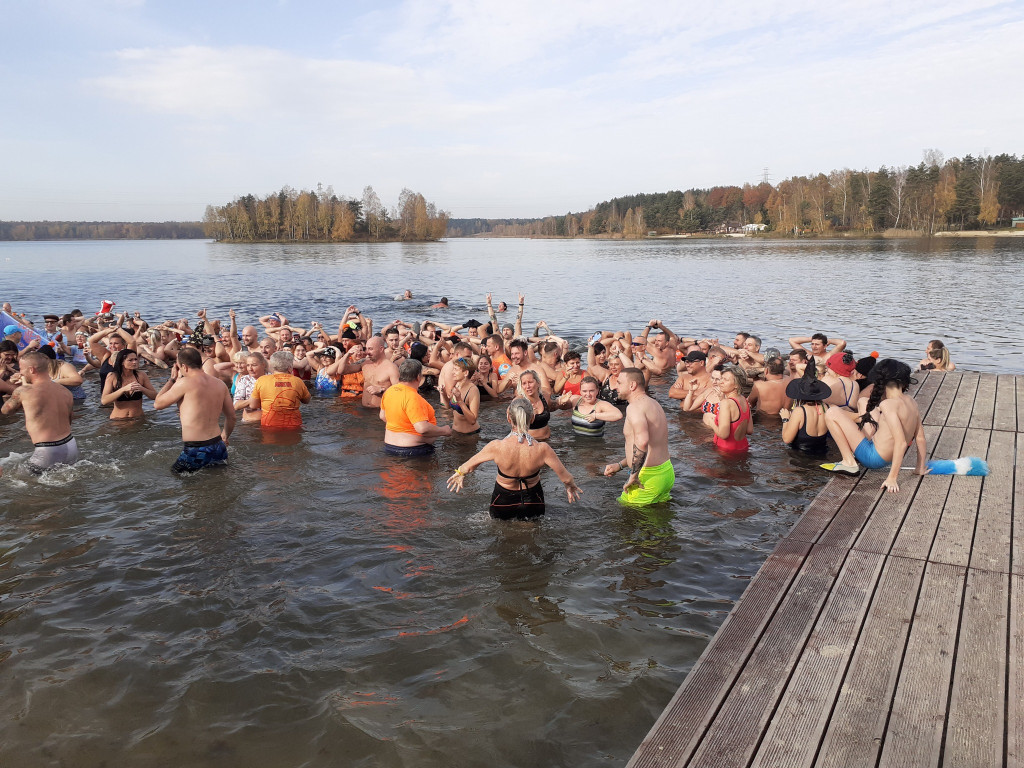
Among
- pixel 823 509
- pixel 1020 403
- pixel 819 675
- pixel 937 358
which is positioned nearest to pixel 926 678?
pixel 819 675

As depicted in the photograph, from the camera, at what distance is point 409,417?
805 cm

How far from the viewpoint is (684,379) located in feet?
38.3

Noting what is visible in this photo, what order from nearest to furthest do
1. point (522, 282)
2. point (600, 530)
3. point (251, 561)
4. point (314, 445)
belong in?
1. point (251, 561)
2. point (600, 530)
3. point (314, 445)
4. point (522, 282)

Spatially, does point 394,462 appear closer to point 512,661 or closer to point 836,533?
point 512,661

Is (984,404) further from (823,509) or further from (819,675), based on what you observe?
(819,675)

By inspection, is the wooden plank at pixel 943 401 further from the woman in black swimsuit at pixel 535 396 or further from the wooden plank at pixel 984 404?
the woman in black swimsuit at pixel 535 396

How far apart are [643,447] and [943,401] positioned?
245 inches

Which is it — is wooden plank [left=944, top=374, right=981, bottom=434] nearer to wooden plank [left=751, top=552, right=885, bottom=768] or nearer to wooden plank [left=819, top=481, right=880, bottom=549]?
wooden plank [left=819, top=481, right=880, bottom=549]

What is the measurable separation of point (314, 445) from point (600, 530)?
4871 millimetres

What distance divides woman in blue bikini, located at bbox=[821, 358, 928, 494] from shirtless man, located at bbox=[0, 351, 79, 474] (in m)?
8.81

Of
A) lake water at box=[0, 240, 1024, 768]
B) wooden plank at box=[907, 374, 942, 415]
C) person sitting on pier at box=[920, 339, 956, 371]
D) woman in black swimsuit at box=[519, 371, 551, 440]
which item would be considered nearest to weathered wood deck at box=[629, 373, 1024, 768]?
lake water at box=[0, 240, 1024, 768]

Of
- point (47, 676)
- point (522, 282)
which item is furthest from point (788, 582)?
point (522, 282)

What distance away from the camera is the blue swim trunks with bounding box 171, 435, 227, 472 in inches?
300

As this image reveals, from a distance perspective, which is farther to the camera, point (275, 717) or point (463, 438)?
point (463, 438)
